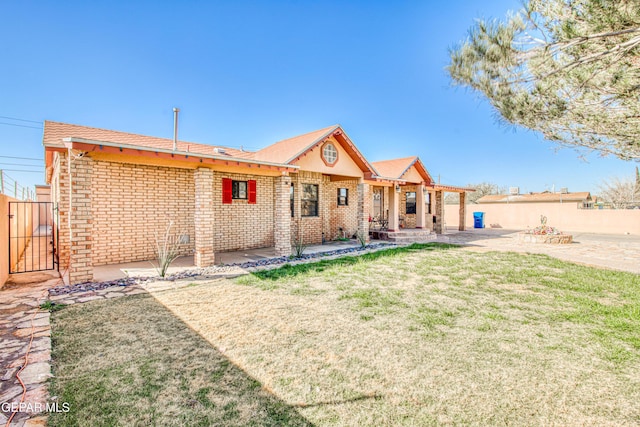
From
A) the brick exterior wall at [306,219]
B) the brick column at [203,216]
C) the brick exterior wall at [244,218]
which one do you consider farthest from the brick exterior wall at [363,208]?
the brick column at [203,216]

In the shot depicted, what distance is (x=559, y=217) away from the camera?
23.7m

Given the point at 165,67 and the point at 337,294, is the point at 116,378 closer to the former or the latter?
the point at 337,294

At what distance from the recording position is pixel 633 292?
6.12 metres

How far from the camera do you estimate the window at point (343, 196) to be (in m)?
14.8

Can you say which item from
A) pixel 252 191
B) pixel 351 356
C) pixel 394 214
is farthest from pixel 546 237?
pixel 351 356

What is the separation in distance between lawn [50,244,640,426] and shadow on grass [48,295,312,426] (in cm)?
2

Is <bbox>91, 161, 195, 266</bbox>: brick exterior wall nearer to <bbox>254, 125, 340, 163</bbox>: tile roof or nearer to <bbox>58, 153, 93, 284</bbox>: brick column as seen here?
<bbox>58, 153, 93, 284</bbox>: brick column

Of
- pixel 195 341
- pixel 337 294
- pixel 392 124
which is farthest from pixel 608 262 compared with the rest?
pixel 392 124

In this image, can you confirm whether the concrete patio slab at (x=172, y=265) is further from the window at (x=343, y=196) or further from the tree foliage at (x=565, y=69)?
the tree foliage at (x=565, y=69)

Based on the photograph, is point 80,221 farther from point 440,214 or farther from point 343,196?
point 440,214

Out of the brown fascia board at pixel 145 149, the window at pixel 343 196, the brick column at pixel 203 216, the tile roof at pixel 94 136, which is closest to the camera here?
the brown fascia board at pixel 145 149

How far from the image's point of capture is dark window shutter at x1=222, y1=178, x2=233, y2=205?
10.5 metres

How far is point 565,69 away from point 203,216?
9.38m

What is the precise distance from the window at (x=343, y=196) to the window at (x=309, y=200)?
1715 mm
